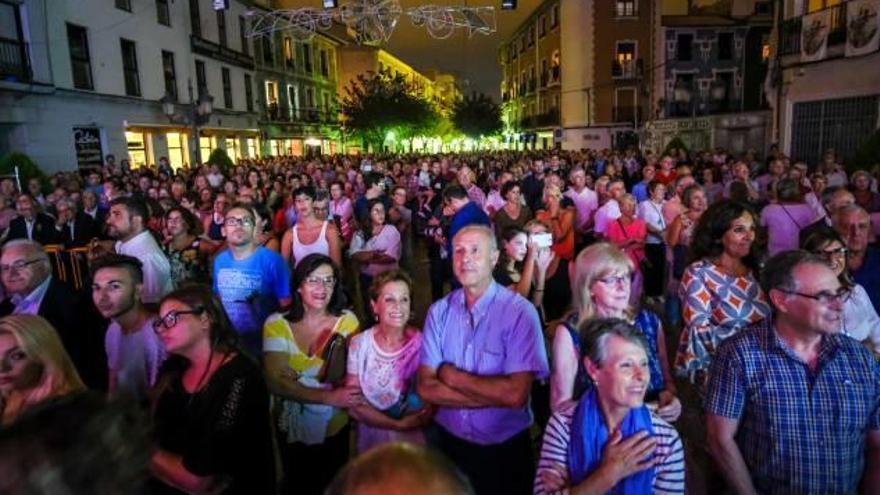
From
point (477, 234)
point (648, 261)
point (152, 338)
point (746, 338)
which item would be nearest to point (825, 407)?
point (746, 338)

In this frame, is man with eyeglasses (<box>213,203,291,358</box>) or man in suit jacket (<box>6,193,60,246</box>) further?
man in suit jacket (<box>6,193,60,246</box>)

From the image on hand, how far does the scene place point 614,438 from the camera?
1.95 m

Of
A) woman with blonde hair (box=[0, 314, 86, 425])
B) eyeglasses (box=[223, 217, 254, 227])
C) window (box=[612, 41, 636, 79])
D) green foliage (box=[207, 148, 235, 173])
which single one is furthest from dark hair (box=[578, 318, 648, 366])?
window (box=[612, 41, 636, 79])

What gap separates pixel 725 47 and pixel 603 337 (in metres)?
39.6

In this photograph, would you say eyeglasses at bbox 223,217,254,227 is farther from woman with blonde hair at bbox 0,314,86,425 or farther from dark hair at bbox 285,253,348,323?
woman with blonde hair at bbox 0,314,86,425

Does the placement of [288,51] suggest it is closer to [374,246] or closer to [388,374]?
[374,246]

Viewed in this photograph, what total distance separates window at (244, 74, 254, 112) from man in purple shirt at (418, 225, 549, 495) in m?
30.4

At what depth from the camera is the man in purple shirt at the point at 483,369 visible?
257 centimetres

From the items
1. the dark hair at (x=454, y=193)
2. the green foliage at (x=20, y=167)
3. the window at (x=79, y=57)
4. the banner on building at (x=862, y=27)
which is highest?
the window at (x=79, y=57)

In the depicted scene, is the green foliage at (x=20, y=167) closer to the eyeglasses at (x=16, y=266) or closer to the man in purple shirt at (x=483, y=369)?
the eyeglasses at (x=16, y=266)

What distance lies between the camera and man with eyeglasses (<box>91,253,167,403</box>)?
3000 mm

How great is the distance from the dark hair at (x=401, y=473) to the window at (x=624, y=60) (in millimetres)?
41393

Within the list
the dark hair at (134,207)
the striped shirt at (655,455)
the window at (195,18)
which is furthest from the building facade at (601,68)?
the striped shirt at (655,455)

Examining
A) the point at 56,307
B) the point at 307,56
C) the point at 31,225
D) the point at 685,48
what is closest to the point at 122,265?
the point at 56,307
